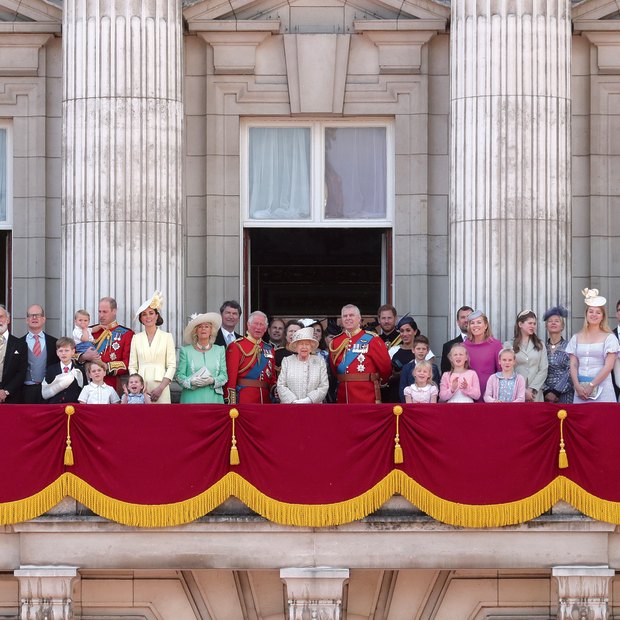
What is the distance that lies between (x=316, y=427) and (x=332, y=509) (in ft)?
2.94

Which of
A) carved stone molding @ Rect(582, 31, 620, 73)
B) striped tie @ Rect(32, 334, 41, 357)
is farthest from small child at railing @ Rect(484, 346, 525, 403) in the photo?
carved stone molding @ Rect(582, 31, 620, 73)

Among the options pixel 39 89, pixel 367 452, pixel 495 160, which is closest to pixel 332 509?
pixel 367 452

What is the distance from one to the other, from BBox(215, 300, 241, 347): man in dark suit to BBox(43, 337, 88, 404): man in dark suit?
187 centimetres

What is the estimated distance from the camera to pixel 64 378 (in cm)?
1967

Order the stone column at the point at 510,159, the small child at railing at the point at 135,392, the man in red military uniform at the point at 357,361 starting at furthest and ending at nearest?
1. the stone column at the point at 510,159
2. the man in red military uniform at the point at 357,361
3. the small child at railing at the point at 135,392

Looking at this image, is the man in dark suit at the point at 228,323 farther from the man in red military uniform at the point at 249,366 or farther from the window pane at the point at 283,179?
the window pane at the point at 283,179

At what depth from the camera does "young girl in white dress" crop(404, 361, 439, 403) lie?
19391mm

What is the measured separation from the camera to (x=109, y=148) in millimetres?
22219

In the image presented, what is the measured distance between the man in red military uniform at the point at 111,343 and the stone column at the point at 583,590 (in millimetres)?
5466

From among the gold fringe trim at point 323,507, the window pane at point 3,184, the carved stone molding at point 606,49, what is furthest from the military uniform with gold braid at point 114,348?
the carved stone molding at point 606,49

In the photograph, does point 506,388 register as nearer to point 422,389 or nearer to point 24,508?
point 422,389

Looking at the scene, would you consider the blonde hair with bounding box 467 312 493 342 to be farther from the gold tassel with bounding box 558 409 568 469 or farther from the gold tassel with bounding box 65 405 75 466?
the gold tassel with bounding box 65 405 75 466

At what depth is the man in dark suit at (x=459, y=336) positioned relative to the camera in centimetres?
2028

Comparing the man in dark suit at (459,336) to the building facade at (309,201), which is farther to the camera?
the man in dark suit at (459,336)
